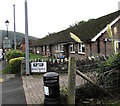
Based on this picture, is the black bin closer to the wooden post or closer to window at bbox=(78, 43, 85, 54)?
the wooden post

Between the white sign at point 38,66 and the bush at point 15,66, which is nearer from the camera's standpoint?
the white sign at point 38,66

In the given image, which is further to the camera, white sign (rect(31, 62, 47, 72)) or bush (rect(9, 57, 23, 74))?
bush (rect(9, 57, 23, 74))

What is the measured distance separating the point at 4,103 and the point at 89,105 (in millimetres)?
2673

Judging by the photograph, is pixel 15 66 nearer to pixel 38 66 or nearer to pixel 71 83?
pixel 38 66

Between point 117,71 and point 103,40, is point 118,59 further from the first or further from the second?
point 103,40

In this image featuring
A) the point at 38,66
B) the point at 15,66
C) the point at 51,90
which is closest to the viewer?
the point at 51,90

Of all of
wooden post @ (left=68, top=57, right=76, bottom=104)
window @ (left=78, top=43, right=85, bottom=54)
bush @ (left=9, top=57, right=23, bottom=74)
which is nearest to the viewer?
wooden post @ (left=68, top=57, right=76, bottom=104)

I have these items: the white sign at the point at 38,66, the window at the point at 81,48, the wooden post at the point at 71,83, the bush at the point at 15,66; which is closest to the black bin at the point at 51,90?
the wooden post at the point at 71,83

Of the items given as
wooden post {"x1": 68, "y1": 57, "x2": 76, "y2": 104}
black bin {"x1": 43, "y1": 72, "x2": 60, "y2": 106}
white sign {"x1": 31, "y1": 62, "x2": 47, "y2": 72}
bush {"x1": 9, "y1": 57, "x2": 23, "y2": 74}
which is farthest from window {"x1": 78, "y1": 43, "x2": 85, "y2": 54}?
black bin {"x1": 43, "y1": 72, "x2": 60, "y2": 106}

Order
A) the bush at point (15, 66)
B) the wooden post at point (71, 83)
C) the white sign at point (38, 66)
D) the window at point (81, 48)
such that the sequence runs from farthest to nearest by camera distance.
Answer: the window at point (81, 48), the bush at point (15, 66), the white sign at point (38, 66), the wooden post at point (71, 83)

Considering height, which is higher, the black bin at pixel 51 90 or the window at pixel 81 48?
the window at pixel 81 48

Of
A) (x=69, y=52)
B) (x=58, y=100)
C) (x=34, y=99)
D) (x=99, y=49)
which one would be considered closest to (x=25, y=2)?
(x=34, y=99)

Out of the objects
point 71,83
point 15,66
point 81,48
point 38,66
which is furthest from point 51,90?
point 81,48

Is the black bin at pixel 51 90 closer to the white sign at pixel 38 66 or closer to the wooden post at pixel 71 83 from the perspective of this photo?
the wooden post at pixel 71 83
